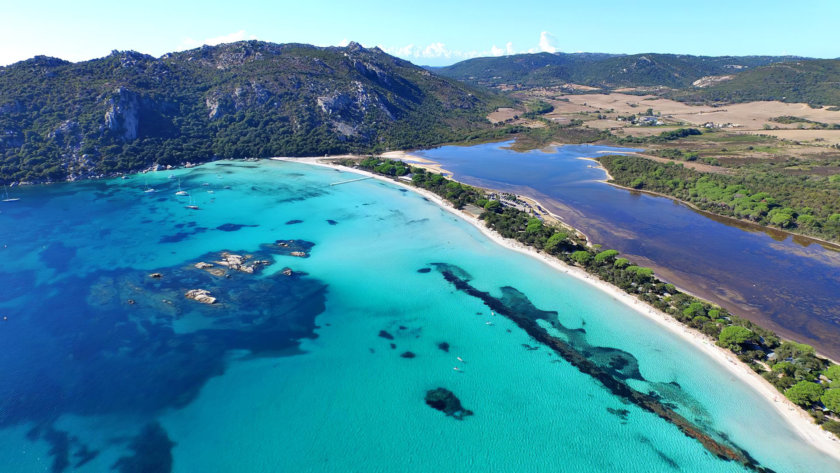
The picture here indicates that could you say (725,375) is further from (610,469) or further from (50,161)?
(50,161)

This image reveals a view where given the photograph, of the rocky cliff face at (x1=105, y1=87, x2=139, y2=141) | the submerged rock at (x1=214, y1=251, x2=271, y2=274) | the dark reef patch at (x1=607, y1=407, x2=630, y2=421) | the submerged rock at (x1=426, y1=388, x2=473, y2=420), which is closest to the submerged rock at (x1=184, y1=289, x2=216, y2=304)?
the submerged rock at (x1=214, y1=251, x2=271, y2=274)

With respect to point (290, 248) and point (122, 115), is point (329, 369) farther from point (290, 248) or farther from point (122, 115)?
point (122, 115)

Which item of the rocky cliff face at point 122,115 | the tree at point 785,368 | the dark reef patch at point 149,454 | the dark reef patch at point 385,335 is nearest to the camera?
the dark reef patch at point 149,454

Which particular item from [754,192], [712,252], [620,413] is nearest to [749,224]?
[754,192]

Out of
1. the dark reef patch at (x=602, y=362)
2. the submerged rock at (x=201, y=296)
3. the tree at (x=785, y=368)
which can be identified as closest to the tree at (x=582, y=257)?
the dark reef patch at (x=602, y=362)

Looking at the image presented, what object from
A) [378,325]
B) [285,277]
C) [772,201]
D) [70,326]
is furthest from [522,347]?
[772,201]

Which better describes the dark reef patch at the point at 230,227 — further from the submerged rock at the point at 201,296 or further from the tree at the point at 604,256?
the tree at the point at 604,256
